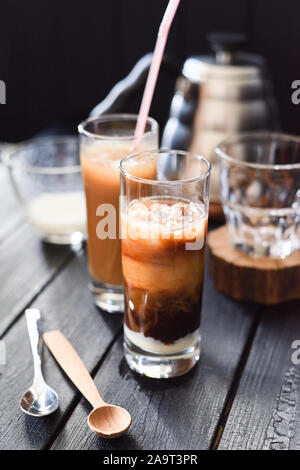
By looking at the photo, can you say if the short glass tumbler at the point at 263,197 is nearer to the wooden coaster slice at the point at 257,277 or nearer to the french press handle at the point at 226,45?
the wooden coaster slice at the point at 257,277

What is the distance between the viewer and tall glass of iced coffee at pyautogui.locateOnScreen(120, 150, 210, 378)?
2.94 ft

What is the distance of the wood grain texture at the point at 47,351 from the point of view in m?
0.85

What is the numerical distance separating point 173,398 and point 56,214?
58 centimetres

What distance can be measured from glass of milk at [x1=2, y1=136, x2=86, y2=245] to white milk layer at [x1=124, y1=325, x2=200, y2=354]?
0.44 m

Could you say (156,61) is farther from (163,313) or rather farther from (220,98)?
(220,98)

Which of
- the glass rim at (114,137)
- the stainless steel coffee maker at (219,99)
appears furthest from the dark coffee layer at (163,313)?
the stainless steel coffee maker at (219,99)

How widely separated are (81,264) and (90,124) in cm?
31

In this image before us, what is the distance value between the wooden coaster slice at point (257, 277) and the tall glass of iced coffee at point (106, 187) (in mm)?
199

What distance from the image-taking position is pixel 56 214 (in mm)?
1354

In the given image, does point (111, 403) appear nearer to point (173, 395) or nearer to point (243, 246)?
point (173, 395)

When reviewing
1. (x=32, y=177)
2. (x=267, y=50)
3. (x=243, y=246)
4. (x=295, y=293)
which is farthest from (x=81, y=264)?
Answer: (x=267, y=50)

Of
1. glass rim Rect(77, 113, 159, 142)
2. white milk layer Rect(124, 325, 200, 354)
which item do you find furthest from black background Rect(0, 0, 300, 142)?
white milk layer Rect(124, 325, 200, 354)

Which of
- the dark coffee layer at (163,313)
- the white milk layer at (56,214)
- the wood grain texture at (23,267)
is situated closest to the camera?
the dark coffee layer at (163,313)

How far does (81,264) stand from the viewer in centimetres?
128
